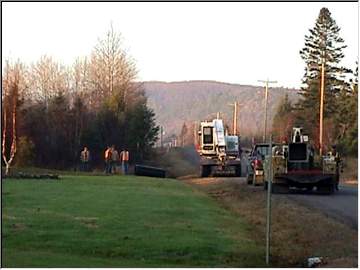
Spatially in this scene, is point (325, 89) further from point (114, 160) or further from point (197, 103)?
point (197, 103)

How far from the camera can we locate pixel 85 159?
184ft

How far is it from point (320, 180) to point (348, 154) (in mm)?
29308

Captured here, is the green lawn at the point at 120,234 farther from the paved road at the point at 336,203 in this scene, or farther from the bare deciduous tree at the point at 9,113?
the bare deciduous tree at the point at 9,113

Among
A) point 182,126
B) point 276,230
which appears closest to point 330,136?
point 276,230

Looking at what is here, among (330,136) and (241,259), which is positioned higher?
(330,136)

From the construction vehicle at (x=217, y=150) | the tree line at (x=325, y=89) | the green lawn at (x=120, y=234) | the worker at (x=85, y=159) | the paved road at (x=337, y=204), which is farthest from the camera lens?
the tree line at (x=325, y=89)

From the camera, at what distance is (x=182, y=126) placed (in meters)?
136


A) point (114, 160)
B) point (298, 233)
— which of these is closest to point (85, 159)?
point (114, 160)

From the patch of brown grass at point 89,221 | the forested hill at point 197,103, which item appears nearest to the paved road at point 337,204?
the patch of brown grass at point 89,221

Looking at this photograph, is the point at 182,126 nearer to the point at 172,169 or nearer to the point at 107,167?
the point at 172,169

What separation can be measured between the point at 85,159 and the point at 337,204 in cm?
Result: 3052

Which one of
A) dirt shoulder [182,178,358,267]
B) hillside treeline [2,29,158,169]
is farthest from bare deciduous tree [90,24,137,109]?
dirt shoulder [182,178,358,267]

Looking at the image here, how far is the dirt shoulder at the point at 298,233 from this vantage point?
1602 cm

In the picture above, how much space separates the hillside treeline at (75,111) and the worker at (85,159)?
2.54 ft
